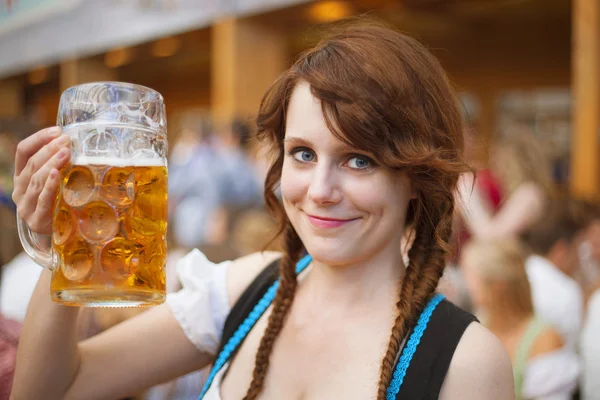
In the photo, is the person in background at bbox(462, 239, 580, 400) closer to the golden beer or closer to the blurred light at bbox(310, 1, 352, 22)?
the golden beer

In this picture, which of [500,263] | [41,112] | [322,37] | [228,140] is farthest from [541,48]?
[41,112]

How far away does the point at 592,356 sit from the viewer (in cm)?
229

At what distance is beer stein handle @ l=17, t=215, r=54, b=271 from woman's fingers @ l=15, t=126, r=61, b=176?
95mm

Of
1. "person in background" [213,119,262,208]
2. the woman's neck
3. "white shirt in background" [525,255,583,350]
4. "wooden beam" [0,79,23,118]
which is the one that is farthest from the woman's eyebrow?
"wooden beam" [0,79,23,118]

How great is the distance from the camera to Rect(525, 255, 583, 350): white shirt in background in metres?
2.63

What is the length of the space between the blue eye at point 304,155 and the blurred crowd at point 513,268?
0.25m

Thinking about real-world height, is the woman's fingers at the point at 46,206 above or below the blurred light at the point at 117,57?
above

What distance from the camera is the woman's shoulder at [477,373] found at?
3.34 feet

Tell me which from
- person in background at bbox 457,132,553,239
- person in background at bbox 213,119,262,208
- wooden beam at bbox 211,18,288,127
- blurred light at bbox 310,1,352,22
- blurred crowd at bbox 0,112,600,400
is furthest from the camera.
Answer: wooden beam at bbox 211,18,288,127

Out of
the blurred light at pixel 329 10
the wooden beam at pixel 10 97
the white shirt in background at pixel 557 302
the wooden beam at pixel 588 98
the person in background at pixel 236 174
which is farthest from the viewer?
the wooden beam at pixel 10 97

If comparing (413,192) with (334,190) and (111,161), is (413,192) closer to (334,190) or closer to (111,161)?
(334,190)

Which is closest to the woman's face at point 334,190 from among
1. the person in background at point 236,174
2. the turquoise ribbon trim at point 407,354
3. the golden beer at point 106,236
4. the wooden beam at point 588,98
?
the turquoise ribbon trim at point 407,354

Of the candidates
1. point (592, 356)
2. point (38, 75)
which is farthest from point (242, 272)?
point (38, 75)

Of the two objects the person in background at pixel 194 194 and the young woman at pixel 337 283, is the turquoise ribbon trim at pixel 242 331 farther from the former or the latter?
the person in background at pixel 194 194
